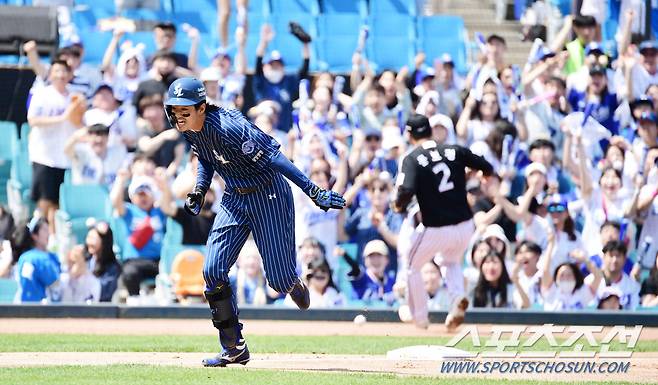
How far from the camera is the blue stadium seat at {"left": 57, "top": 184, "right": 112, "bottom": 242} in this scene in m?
14.9

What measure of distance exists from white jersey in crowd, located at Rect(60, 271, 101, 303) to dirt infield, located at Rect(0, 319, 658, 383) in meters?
0.54

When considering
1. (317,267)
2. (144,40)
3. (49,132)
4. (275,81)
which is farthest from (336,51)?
(317,267)

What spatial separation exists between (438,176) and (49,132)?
530cm

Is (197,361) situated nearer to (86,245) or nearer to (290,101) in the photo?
(86,245)

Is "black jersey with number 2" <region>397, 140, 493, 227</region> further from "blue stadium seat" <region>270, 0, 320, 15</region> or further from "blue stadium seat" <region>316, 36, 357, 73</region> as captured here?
"blue stadium seat" <region>270, 0, 320, 15</region>

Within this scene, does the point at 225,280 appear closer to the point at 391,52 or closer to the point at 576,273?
the point at 576,273

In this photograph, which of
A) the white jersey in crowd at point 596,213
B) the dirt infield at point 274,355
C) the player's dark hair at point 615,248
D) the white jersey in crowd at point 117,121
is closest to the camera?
the dirt infield at point 274,355

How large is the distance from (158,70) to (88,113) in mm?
960

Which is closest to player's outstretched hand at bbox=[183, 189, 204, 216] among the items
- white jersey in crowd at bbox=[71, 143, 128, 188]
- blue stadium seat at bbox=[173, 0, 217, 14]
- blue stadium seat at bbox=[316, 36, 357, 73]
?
white jersey in crowd at bbox=[71, 143, 128, 188]

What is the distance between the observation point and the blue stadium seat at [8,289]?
1403cm

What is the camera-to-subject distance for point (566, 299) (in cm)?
1388

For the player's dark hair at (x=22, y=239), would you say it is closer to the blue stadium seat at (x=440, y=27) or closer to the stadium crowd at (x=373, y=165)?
the stadium crowd at (x=373, y=165)

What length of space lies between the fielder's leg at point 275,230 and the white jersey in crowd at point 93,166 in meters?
6.46

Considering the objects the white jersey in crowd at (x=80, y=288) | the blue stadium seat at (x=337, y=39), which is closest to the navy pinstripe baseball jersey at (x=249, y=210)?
the white jersey in crowd at (x=80, y=288)
